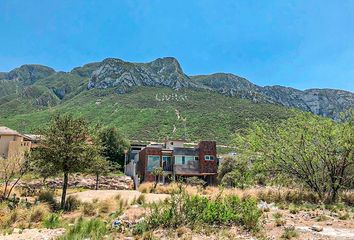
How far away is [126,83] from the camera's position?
116 metres

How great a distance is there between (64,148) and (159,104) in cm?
7718

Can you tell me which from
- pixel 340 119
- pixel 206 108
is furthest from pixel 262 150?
pixel 206 108

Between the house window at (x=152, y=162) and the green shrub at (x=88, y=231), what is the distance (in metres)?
33.3

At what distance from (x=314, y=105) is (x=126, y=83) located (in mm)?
98499

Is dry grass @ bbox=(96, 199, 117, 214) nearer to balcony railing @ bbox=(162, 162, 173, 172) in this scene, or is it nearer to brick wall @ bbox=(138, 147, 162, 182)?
brick wall @ bbox=(138, 147, 162, 182)

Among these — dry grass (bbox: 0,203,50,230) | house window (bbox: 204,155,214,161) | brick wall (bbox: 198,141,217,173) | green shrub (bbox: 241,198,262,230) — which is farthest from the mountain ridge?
green shrub (bbox: 241,198,262,230)

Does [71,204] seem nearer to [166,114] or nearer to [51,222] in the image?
[51,222]

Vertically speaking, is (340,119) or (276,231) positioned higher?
(340,119)

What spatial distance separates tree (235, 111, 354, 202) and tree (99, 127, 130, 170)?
121 ft

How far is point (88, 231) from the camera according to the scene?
34.9 ft

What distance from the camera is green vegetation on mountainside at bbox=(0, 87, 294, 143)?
7494cm

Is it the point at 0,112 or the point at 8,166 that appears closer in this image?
the point at 8,166

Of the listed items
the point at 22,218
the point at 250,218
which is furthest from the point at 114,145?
the point at 250,218

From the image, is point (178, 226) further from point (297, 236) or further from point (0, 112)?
point (0, 112)
